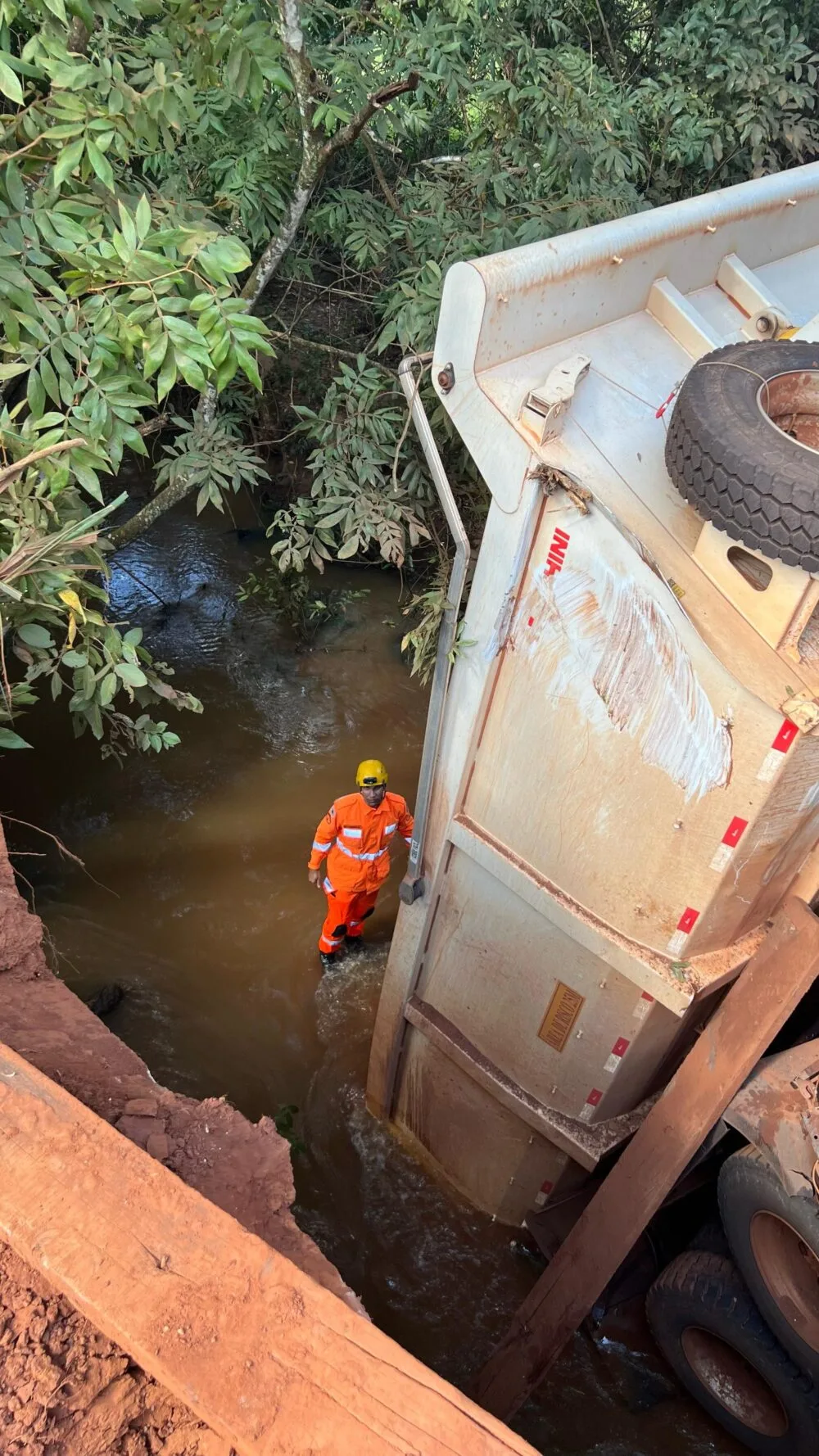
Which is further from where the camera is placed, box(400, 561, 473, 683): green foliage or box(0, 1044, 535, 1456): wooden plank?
box(400, 561, 473, 683): green foliage

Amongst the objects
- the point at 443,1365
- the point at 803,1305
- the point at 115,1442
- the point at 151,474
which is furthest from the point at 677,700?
the point at 151,474

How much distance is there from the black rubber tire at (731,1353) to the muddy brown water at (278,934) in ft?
0.65

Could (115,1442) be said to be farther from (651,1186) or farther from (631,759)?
(651,1186)

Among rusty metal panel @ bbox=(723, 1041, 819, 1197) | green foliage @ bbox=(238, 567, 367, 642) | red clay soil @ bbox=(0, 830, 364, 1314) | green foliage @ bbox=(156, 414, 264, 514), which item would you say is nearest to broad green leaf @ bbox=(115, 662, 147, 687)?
red clay soil @ bbox=(0, 830, 364, 1314)

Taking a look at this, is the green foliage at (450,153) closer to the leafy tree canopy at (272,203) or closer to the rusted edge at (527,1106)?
the leafy tree canopy at (272,203)

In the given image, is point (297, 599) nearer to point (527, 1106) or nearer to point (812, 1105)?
point (527, 1106)

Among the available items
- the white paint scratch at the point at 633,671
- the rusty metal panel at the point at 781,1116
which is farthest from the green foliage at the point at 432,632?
the rusty metal panel at the point at 781,1116

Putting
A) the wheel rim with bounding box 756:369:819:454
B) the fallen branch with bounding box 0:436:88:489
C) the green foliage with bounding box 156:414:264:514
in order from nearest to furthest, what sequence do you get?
the fallen branch with bounding box 0:436:88:489
the wheel rim with bounding box 756:369:819:454
the green foliage with bounding box 156:414:264:514

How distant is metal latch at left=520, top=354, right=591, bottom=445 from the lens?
232 centimetres

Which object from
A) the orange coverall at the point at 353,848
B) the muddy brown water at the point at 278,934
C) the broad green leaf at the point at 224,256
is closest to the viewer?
the broad green leaf at the point at 224,256

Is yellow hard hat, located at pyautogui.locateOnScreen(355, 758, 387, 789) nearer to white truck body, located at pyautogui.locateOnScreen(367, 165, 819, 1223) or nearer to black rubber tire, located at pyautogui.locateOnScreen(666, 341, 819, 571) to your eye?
white truck body, located at pyautogui.locateOnScreen(367, 165, 819, 1223)

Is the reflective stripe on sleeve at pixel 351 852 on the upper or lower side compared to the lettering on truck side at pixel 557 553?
lower

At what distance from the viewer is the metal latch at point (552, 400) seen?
232 centimetres

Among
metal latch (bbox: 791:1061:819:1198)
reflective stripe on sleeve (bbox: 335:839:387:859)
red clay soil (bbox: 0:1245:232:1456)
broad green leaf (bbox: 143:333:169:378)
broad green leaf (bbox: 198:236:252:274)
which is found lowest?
reflective stripe on sleeve (bbox: 335:839:387:859)
